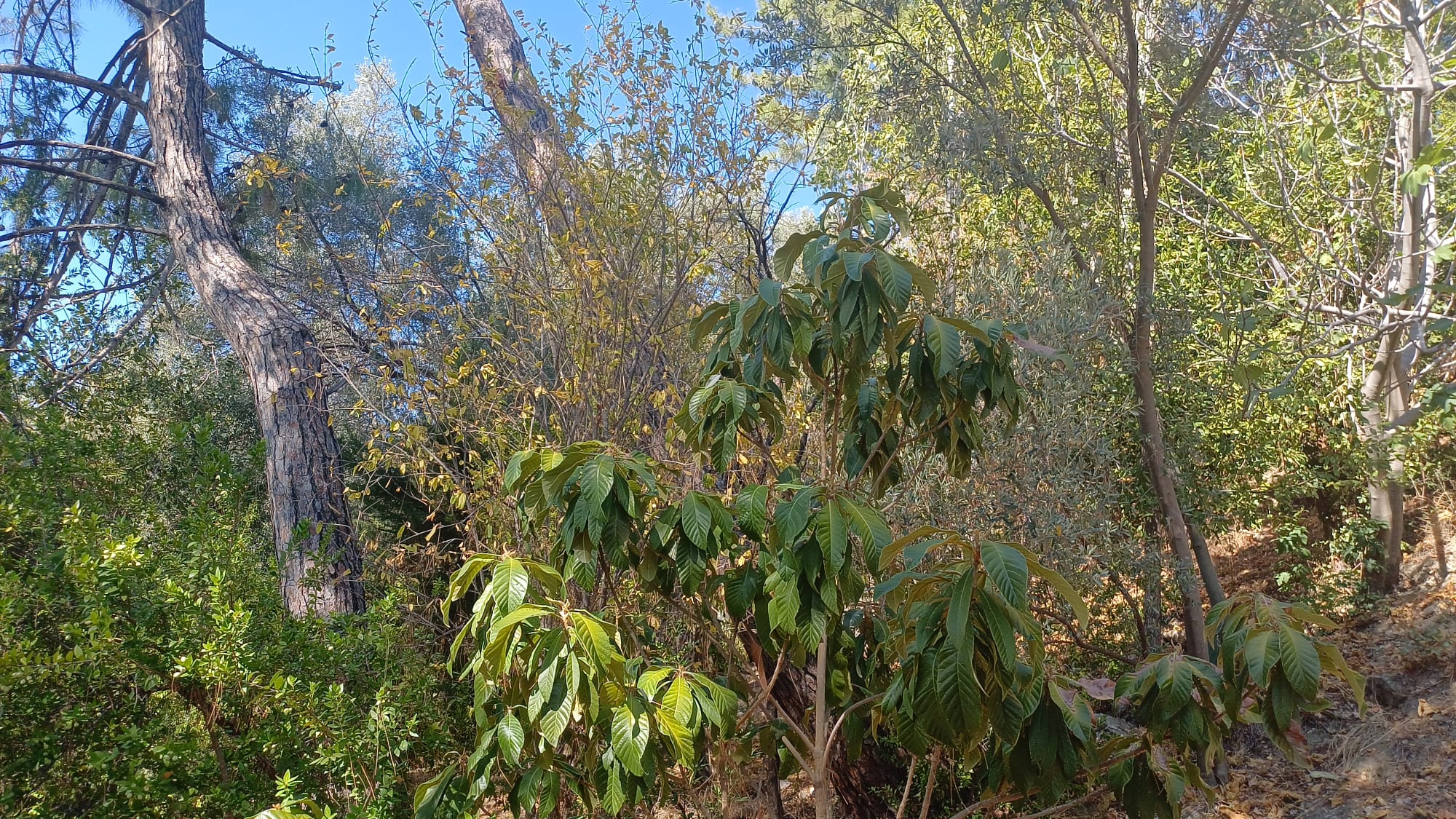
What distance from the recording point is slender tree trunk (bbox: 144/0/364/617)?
4.53m

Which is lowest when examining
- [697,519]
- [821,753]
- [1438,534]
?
[1438,534]

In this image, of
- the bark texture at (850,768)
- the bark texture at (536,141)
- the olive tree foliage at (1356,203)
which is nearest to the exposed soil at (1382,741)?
the olive tree foliage at (1356,203)

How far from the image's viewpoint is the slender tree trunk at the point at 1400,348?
447cm

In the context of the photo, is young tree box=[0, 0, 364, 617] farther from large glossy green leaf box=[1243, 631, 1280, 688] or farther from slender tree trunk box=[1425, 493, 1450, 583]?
slender tree trunk box=[1425, 493, 1450, 583]

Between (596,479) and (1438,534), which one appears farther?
(1438,534)

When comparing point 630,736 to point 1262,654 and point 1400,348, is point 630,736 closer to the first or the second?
point 1262,654

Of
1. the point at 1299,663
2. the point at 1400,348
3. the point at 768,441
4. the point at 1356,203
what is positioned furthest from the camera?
the point at 1356,203

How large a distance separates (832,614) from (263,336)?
446 centimetres

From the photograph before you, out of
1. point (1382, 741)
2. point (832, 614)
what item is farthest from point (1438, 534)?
point (832, 614)

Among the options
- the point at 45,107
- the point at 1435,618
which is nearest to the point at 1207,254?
the point at 1435,618

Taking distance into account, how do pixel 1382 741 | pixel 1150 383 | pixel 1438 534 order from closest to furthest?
pixel 1382 741 < pixel 1150 383 < pixel 1438 534

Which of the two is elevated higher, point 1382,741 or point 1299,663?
point 1299,663

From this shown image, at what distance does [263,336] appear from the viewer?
5105 mm

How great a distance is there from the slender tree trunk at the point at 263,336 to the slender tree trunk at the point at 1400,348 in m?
5.60
